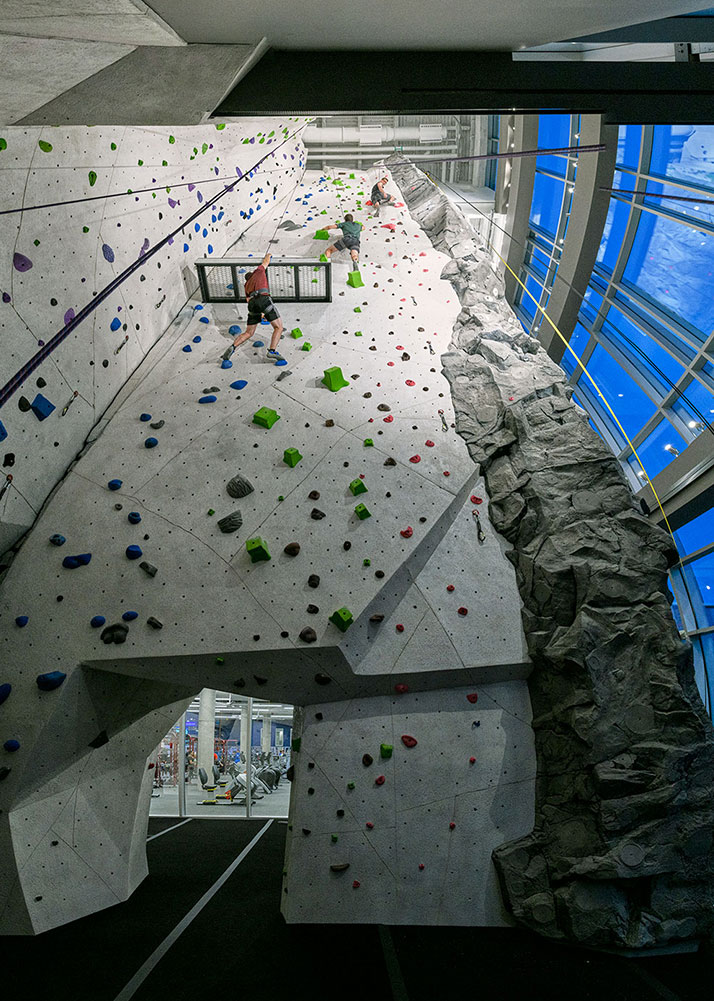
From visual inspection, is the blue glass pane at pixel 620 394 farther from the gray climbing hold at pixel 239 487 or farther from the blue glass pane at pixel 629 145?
the gray climbing hold at pixel 239 487

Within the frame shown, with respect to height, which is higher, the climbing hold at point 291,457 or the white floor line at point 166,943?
the climbing hold at point 291,457

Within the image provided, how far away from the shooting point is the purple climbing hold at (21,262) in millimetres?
4191

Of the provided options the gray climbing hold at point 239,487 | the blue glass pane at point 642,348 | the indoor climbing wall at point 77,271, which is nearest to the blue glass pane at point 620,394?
the blue glass pane at point 642,348

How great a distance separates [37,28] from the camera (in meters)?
1.77

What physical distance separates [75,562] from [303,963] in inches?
113

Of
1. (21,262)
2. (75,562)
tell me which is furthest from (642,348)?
(75,562)

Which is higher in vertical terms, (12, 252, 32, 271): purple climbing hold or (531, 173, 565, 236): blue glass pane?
(531, 173, 565, 236): blue glass pane

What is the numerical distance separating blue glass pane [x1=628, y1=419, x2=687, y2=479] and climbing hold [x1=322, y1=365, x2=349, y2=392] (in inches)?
173

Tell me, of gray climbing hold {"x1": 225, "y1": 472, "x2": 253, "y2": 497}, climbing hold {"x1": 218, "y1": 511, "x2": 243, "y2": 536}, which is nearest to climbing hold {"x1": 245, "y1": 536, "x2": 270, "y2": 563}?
climbing hold {"x1": 218, "y1": 511, "x2": 243, "y2": 536}

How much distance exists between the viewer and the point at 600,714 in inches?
155

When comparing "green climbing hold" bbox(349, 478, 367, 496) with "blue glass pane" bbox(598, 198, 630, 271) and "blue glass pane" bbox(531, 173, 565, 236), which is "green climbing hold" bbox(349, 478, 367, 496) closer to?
"blue glass pane" bbox(598, 198, 630, 271)

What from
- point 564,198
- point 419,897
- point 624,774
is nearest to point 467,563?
point 624,774

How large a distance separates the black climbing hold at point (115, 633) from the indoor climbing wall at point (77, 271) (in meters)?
1.12

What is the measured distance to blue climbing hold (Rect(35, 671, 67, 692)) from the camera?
149 inches
